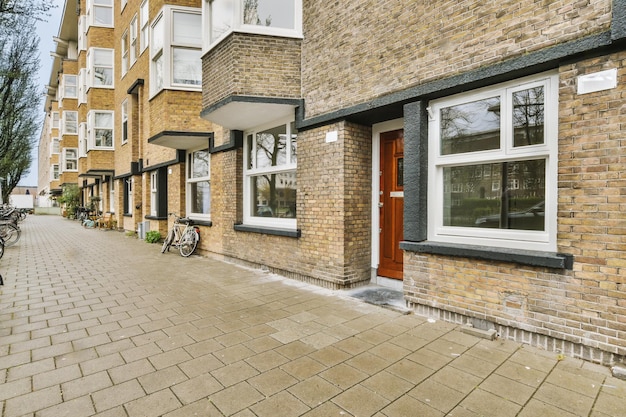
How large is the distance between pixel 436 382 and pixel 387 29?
438 cm

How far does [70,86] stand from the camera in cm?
3109

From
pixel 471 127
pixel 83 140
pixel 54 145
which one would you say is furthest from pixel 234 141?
pixel 54 145

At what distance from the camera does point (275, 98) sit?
20.5 feet

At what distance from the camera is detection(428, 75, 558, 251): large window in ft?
11.8

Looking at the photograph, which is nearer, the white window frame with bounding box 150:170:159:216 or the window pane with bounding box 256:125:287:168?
the window pane with bounding box 256:125:287:168

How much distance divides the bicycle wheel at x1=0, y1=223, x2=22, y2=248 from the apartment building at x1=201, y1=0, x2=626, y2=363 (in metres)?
9.38

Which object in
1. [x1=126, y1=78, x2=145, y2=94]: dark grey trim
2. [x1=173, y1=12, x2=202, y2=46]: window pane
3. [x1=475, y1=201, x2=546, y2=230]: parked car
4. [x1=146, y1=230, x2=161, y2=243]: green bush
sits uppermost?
[x1=173, y1=12, x2=202, y2=46]: window pane

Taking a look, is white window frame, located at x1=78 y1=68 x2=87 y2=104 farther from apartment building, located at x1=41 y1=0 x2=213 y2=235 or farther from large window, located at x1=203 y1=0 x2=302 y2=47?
large window, located at x1=203 y1=0 x2=302 y2=47

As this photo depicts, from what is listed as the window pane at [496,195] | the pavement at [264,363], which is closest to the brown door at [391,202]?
the pavement at [264,363]

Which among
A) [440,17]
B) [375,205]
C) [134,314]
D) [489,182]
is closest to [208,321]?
[134,314]

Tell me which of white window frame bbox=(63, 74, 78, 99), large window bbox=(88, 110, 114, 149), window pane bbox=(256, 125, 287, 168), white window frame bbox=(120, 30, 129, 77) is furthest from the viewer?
white window frame bbox=(63, 74, 78, 99)

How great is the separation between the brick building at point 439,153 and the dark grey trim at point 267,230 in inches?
1.5

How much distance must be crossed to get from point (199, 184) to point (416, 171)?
25.0 feet

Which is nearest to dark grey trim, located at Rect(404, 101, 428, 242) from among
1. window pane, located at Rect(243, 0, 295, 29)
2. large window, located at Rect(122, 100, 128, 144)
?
window pane, located at Rect(243, 0, 295, 29)
